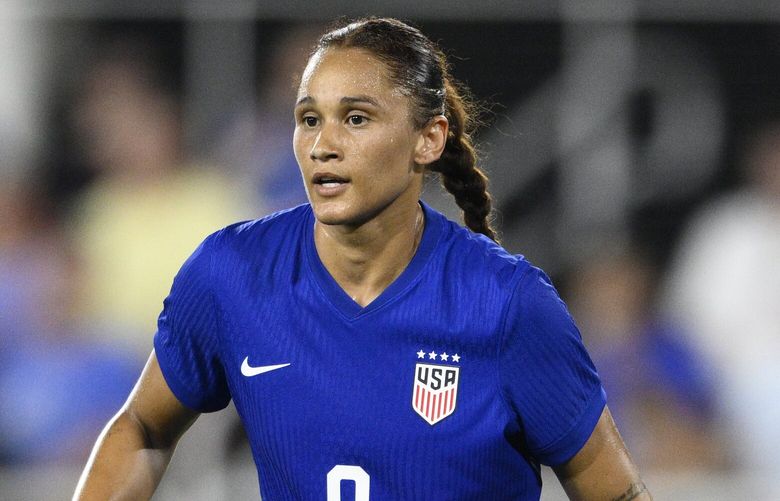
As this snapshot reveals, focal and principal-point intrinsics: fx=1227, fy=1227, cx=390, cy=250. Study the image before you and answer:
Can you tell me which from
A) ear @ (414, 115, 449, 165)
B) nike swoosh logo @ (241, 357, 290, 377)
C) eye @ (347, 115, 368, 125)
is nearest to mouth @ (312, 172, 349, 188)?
eye @ (347, 115, 368, 125)

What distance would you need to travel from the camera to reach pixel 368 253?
7.96ft

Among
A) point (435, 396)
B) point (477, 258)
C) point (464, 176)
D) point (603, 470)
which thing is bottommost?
point (603, 470)

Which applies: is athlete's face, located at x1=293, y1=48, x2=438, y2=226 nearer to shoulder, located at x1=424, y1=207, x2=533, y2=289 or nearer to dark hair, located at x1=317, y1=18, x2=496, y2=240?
dark hair, located at x1=317, y1=18, x2=496, y2=240

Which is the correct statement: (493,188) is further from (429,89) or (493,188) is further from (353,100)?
(353,100)

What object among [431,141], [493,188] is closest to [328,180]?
[431,141]

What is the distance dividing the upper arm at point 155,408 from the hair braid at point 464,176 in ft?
2.39

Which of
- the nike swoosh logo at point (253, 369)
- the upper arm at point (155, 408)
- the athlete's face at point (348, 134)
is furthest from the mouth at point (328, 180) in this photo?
the upper arm at point (155, 408)

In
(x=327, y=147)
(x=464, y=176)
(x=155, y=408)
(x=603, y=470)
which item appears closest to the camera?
(x=327, y=147)

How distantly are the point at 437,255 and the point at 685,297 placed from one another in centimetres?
264

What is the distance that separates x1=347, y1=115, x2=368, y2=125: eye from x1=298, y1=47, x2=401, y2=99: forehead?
0.05 meters

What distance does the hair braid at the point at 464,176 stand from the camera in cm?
266

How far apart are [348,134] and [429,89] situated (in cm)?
25

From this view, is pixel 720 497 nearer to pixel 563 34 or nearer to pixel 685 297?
pixel 685 297

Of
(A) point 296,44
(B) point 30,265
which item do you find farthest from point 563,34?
(B) point 30,265
